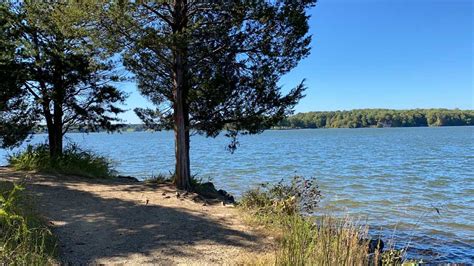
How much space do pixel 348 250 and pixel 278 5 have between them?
679cm

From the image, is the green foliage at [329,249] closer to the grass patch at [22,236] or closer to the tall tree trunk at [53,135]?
the grass patch at [22,236]

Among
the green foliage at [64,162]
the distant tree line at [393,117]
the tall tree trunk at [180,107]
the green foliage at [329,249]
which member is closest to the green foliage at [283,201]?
the tall tree trunk at [180,107]

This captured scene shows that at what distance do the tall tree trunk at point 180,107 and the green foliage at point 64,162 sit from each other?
2963mm

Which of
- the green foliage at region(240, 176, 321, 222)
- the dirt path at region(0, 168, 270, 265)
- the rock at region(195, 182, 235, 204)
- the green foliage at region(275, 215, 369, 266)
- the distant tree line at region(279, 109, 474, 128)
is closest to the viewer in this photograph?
the green foliage at region(275, 215, 369, 266)

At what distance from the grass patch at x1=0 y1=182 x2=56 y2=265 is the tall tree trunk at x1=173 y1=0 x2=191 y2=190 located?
3.89 m

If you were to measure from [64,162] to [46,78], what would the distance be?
8.06 ft

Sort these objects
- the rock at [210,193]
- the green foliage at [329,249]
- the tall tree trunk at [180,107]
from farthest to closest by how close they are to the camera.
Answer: the rock at [210,193] < the tall tree trunk at [180,107] < the green foliage at [329,249]

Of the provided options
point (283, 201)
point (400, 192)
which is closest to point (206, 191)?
point (283, 201)

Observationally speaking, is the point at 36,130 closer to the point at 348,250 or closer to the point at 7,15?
the point at 7,15

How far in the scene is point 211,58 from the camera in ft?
Result: 33.3

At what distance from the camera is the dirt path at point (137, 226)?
601 centimetres

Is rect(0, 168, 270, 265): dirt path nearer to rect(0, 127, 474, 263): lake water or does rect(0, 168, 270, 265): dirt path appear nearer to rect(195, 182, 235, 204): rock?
rect(195, 182, 235, 204): rock

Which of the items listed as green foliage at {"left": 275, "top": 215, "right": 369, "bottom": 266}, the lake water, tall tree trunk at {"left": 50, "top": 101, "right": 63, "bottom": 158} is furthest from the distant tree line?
green foliage at {"left": 275, "top": 215, "right": 369, "bottom": 266}

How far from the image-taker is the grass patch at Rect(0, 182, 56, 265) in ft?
12.8
